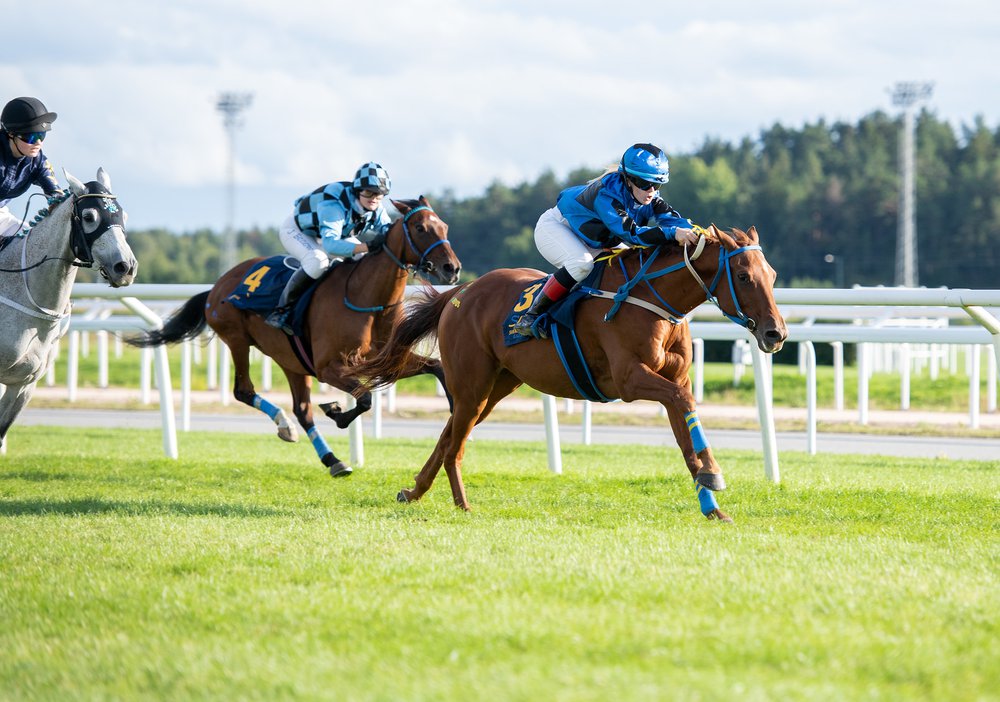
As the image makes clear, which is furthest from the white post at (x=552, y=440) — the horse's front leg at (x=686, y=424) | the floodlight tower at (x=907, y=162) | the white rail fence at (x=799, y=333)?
the floodlight tower at (x=907, y=162)

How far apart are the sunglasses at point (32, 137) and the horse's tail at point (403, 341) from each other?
2.26m

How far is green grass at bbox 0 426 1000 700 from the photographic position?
317 cm

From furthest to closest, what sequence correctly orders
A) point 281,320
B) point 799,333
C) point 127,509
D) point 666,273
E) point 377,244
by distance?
1. point 799,333
2. point 281,320
3. point 377,244
4. point 127,509
5. point 666,273

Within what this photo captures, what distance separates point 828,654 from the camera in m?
3.29

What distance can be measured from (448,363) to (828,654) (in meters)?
3.84

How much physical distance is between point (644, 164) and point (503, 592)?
8.73 feet

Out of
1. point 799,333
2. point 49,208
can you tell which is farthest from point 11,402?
point 799,333

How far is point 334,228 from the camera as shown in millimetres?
8062

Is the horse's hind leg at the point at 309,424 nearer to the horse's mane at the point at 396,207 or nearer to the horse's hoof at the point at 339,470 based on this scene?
the horse's hoof at the point at 339,470

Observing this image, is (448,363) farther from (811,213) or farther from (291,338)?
(811,213)

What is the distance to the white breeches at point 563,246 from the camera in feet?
20.5

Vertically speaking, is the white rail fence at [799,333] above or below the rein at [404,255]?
below

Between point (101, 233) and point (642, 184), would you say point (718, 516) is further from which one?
point (101, 233)

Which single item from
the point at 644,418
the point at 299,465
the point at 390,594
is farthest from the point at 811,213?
the point at 390,594
